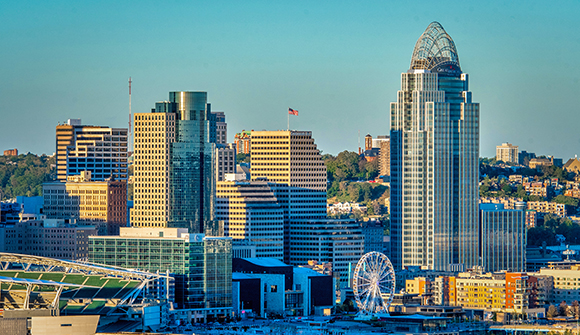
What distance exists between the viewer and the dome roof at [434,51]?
644 ft

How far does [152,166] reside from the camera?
626 ft

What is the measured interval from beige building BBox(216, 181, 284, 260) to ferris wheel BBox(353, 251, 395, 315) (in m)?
24.1

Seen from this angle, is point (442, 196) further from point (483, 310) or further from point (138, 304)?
point (138, 304)

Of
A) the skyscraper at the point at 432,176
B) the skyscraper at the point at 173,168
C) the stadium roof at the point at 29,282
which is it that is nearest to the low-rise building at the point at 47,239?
the skyscraper at the point at 173,168

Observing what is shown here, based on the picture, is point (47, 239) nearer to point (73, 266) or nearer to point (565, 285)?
point (73, 266)

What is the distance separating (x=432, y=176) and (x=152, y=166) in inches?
1411

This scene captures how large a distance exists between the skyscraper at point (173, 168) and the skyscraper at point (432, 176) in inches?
965

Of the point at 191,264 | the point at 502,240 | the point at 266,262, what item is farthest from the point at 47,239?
the point at 502,240

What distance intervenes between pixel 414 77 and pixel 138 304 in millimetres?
68248

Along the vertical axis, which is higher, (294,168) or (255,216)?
(294,168)

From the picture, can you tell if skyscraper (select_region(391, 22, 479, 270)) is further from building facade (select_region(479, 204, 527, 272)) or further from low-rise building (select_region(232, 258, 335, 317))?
low-rise building (select_region(232, 258, 335, 317))

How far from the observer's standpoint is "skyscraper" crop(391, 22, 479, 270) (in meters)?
190

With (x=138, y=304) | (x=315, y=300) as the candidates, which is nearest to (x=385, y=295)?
(x=315, y=300)

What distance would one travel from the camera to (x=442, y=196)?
190 metres
